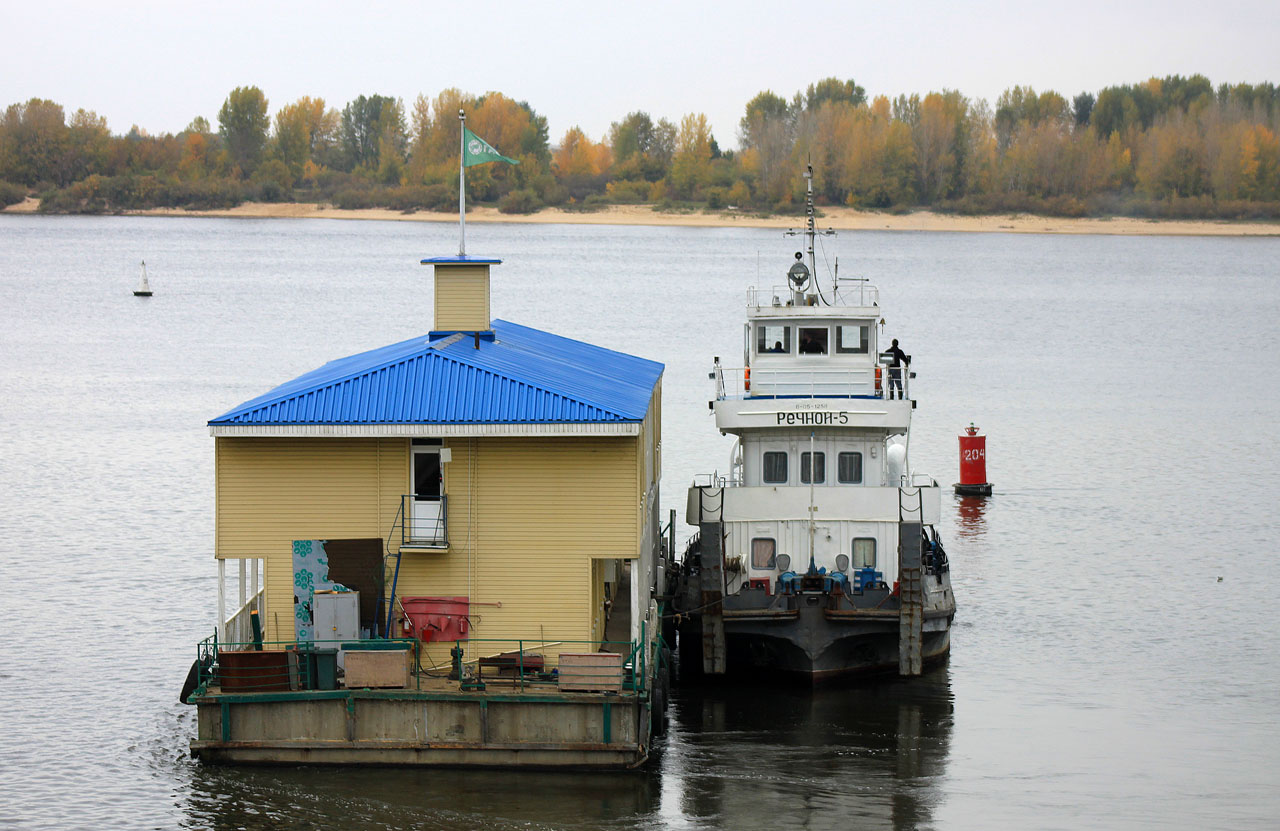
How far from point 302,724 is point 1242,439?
4702 cm

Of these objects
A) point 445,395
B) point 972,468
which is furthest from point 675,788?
point 972,468

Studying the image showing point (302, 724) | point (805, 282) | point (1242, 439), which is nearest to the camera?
point (302, 724)

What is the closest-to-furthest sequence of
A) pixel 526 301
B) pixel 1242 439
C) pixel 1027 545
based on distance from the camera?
pixel 1027 545
pixel 1242 439
pixel 526 301

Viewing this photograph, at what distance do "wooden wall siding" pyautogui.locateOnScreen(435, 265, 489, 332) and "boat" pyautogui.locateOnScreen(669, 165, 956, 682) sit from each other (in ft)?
15.6

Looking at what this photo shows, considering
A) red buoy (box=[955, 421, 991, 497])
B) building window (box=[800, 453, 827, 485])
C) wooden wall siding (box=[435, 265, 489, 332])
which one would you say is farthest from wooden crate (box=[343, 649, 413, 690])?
red buoy (box=[955, 421, 991, 497])

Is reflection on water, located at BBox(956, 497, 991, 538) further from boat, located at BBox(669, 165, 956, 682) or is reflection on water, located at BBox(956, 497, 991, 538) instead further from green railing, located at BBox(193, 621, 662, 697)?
green railing, located at BBox(193, 621, 662, 697)

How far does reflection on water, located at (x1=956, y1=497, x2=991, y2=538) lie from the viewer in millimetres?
44938

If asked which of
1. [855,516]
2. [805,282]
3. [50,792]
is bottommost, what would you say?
[50,792]

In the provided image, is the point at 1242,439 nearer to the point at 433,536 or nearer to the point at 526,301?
the point at 433,536

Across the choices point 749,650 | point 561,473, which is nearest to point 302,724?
point 561,473

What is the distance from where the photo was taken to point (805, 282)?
33250mm

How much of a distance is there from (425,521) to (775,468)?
8.72 meters

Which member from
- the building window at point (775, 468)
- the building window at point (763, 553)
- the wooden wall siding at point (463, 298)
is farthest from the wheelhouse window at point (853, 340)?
the wooden wall siding at point (463, 298)

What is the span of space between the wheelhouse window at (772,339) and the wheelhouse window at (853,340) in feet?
3.20
